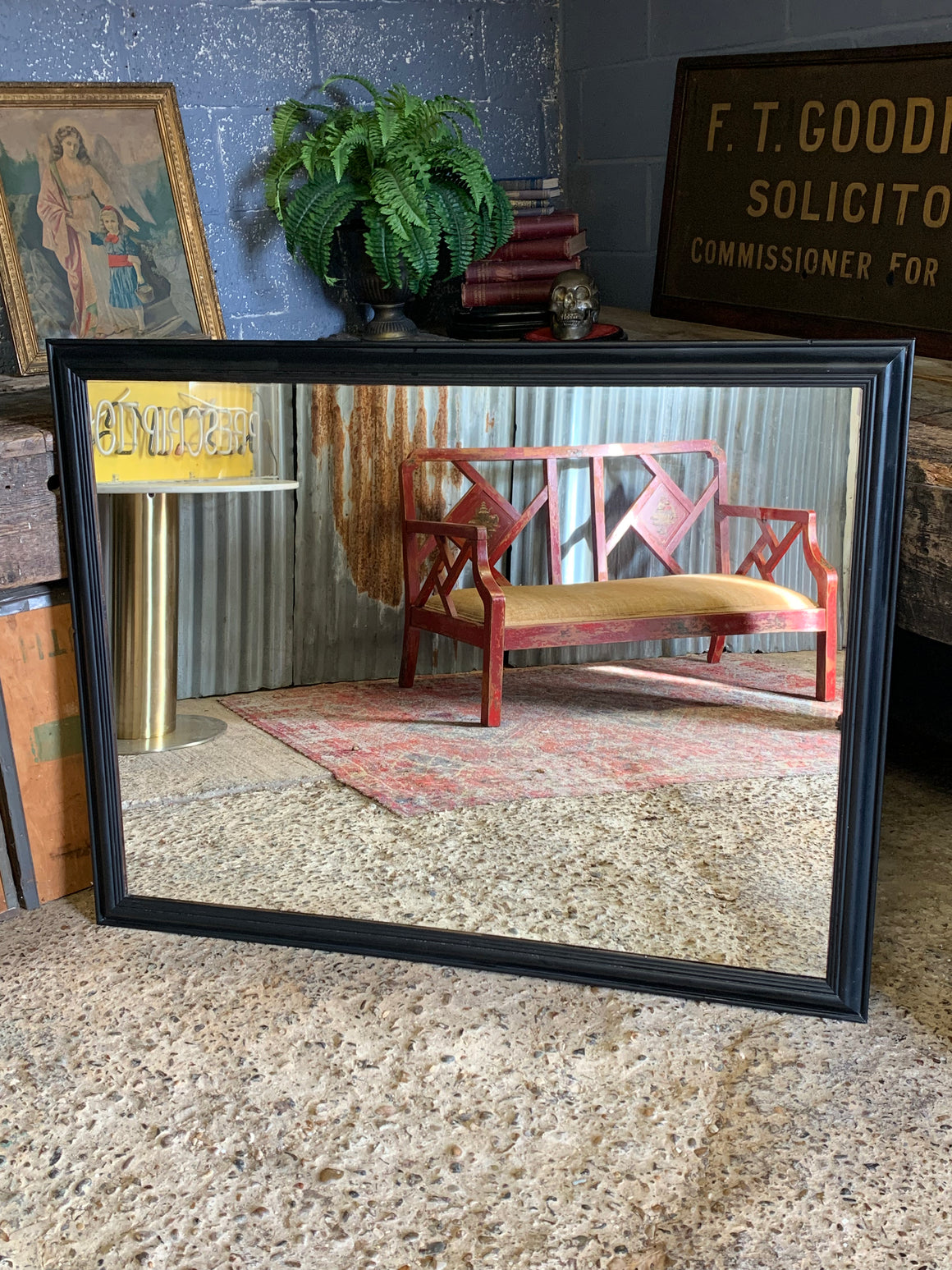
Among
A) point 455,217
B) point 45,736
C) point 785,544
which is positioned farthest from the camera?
point 455,217

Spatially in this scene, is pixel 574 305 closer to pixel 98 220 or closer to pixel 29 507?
pixel 98 220

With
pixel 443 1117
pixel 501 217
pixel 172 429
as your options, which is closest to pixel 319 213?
pixel 501 217

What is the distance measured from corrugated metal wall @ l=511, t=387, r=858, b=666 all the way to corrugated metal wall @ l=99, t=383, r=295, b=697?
0.35 m

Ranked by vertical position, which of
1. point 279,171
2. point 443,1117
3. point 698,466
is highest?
point 279,171

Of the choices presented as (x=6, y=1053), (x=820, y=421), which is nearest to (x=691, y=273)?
(x=820, y=421)

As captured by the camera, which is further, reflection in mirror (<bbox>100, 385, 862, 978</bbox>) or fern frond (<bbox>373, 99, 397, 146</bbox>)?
fern frond (<bbox>373, 99, 397, 146</bbox>)

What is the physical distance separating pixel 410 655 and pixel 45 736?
640 millimetres

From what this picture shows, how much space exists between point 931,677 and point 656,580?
71cm

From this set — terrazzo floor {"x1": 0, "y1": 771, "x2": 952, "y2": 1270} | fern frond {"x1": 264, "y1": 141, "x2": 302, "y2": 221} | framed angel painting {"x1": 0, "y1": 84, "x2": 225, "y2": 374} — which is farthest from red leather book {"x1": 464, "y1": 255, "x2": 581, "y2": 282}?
terrazzo floor {"x1": 0, "y1": 771, "x2": 952, "y2": 1270}

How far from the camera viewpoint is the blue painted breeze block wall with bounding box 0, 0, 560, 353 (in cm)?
221

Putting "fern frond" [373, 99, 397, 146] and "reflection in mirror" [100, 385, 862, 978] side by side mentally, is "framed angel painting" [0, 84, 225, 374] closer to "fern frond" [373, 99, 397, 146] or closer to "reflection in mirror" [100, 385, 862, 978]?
"fern frond" [373, 99, 397, 146]

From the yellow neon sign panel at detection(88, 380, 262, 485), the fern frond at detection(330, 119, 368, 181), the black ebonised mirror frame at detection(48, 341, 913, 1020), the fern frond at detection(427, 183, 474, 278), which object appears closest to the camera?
the black ebonised mirror frame at detection(48, 341, 913, 1020)

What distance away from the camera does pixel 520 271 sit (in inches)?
97.5

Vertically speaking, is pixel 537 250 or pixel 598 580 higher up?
pixel 537 250
